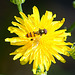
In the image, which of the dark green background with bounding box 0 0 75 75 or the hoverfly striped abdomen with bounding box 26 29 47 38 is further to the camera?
the dark green background with bounding box 0 0 75 75

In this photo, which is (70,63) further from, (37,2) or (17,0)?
(17,0)

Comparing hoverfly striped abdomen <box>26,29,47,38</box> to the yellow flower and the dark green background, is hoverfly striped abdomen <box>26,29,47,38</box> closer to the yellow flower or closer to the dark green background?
the yellow flower

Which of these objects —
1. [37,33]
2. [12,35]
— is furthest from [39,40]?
[12,35]

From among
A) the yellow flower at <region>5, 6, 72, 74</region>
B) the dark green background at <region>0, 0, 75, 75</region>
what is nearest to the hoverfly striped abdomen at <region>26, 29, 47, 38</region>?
the yellow flower at <region>5, 6, 72, 74</region>

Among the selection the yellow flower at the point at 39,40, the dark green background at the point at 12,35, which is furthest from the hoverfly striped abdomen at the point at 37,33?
the dark green background at the point at 12,35

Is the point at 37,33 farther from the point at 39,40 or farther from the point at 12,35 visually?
the point at 12,35

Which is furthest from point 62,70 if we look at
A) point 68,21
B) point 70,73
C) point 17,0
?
point 17,0

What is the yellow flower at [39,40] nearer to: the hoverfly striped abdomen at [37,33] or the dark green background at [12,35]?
the hoverfly striped abdomen at [37,33]

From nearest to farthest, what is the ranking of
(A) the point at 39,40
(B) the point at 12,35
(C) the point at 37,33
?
(C) the point at 37,33, (A) the point at 39,40, (B) the point at 12,35
